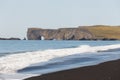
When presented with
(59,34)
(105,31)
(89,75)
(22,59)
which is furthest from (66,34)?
(89,75)

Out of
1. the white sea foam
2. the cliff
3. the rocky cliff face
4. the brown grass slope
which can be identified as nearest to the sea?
the white sea foam

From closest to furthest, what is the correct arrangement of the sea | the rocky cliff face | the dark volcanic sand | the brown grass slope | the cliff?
the dark volcanic sand, the sea, the cliff, the rocky cliff face, the brown grass slope

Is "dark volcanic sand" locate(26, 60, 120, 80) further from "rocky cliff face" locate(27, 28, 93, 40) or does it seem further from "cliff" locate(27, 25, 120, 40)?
"rocky cliff face" locate(27, 28, 93, 40)

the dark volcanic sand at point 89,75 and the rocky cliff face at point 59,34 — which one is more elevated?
the dark volcanic sand at point 89,75

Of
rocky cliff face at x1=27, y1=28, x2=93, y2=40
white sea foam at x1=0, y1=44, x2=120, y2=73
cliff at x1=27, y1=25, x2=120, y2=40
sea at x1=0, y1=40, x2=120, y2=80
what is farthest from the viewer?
rocky cliff face at x1=27, y1=28, x2=93, y2=40

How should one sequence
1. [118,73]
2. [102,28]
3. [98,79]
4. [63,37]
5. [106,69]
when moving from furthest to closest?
[102,28]
[63,37]
[106,69]
[118,73]
[98,79]

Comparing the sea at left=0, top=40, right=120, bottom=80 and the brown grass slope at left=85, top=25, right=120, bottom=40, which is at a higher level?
the sea at left=0, top=40, right=120, bottom=80

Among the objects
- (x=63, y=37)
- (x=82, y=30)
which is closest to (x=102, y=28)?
(x=82, y=30)

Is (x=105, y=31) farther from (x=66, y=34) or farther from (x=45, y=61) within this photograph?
(x=45, y=61)

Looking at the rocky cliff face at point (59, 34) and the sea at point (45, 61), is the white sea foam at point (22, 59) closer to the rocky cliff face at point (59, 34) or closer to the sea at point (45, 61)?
the sea at point (45, 61)

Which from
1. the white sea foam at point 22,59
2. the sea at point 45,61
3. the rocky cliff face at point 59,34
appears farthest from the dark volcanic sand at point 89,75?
the rocky cliff face at point 59,34

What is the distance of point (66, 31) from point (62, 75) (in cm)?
12286

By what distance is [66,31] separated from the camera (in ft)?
435

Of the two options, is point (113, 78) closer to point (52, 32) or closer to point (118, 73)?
point (118, 73)
